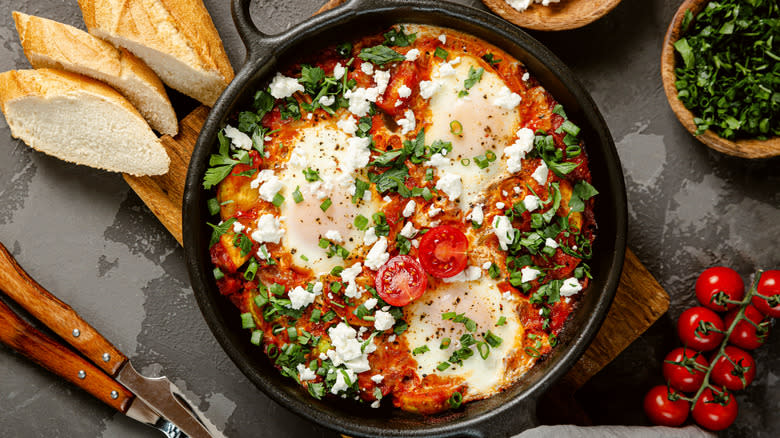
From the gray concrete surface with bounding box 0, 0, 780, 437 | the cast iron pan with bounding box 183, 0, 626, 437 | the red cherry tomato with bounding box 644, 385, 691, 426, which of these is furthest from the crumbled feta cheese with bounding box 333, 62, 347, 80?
the red cherry tomato with bounding box 644, 385, 691, 426

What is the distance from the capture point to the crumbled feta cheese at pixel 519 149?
2.73 m

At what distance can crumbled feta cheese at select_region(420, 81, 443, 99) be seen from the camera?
8.97 ft

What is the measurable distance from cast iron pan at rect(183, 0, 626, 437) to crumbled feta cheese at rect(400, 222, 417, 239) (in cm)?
88

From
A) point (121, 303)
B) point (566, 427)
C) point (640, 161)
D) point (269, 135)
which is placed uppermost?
point (269, 135)

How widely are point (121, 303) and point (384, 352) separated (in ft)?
4.99

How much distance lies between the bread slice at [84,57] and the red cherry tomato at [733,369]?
3181mm

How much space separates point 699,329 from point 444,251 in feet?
4.80

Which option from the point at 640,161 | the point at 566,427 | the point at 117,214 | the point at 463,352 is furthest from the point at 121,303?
the point at 640,161

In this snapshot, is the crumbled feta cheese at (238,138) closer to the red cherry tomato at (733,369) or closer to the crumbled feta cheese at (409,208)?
the crumbled feta cheese at (409,208)

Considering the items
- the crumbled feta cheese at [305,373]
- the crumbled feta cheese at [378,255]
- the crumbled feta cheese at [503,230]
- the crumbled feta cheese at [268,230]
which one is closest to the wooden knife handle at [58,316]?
the crumbled feta cheese at [305,373]

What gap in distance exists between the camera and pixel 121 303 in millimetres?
3275

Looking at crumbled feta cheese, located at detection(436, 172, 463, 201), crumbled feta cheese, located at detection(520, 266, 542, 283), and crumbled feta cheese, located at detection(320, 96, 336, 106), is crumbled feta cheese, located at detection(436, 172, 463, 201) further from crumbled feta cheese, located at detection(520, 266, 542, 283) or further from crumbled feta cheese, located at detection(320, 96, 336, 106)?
crumbled feta cheese, located at detection(320, 96, 336, 106)

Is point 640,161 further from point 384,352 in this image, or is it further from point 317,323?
point 317,323

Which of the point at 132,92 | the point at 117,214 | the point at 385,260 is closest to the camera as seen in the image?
the point at 385,260
